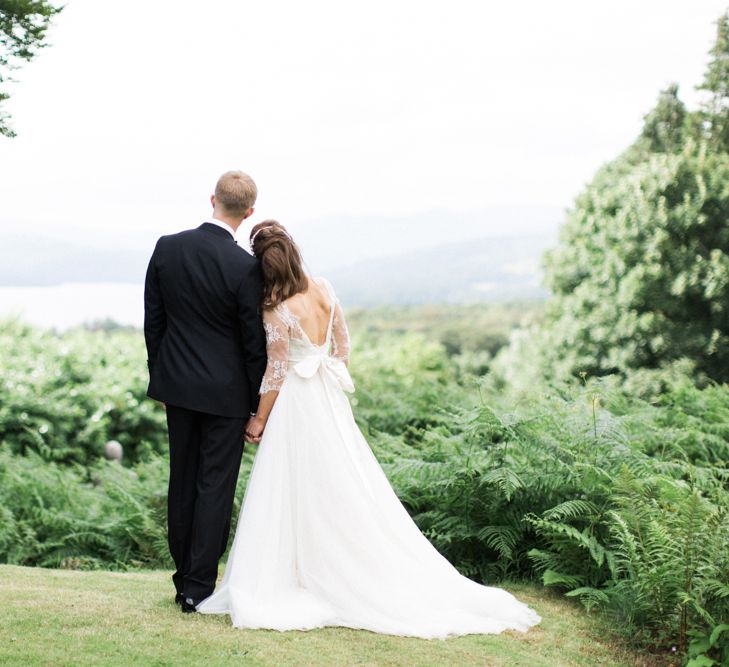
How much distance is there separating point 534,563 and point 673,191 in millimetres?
13468

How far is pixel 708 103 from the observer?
20.5 meters

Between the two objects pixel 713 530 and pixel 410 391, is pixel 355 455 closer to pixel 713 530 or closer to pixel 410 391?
pixel 713 530

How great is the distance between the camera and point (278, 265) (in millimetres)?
4832

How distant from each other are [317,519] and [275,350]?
965 mm

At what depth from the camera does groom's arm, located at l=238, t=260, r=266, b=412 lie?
4.78m

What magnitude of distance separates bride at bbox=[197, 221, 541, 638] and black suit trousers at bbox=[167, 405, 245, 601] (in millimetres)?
107

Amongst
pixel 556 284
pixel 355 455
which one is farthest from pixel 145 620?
pixel 556 284

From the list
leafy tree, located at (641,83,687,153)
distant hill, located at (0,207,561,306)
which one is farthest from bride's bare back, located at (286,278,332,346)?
distant hill, located at (0,207,561,306)

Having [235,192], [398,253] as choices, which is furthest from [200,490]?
[398,253]

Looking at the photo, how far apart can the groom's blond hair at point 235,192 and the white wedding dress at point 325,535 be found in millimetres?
603

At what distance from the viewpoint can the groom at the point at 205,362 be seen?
4.77 m

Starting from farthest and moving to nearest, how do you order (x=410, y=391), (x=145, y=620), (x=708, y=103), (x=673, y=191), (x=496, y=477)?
(x=708, y=103)
(x=673, y=191)
(x=410, y=391)
(x=496, y=477)
(x=145, y=620)

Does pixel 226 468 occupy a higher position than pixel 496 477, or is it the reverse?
pixel 226 468

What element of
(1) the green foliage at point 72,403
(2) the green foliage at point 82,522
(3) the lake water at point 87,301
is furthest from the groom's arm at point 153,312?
(3) the lake water at point 87,301
